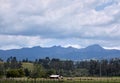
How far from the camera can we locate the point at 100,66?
18050 centimetres

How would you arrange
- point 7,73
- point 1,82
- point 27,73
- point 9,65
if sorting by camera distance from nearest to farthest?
point 1,82
point 7,73
point 27,73
point 9,65

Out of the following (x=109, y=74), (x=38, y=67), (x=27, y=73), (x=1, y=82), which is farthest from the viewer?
(x=109, y=74)

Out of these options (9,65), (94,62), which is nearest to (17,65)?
(9,65)

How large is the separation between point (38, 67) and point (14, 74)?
1067 cm

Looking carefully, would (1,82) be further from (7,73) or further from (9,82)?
(7,73)

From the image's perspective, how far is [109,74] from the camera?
176 meters

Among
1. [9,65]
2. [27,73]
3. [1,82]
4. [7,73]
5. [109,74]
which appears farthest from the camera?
[9,65]

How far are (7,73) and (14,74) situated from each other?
2231 millimetres

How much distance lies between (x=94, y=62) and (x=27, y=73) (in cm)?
5872

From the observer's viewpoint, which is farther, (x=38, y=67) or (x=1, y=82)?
(x=38, y=67)

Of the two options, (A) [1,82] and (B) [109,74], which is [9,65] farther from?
(A) [1,82]

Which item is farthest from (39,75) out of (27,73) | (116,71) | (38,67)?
(116,71)

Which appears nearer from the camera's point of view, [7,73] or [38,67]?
[7,73]

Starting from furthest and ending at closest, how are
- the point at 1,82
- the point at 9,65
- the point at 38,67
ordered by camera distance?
the point at 9,65 → the point at 38,67 → the point at 1,82
